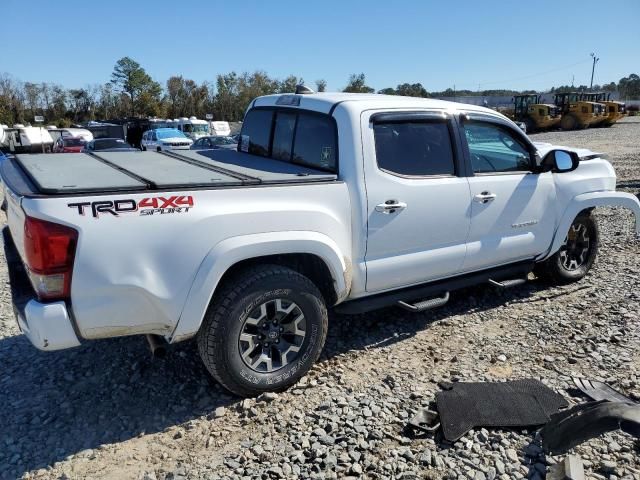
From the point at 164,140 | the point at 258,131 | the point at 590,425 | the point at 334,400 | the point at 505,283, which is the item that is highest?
the point at 258,131

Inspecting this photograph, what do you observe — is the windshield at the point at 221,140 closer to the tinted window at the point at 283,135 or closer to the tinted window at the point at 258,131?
the tinted window at the point at 258,131

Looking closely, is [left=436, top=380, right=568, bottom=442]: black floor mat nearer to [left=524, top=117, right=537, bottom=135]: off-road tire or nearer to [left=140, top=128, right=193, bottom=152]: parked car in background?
[left=140, top=128, right=193, bottom=152]: parked car in background

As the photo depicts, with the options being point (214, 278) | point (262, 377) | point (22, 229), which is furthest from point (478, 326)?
point (22, 229)

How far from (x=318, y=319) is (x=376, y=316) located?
1.33 meters

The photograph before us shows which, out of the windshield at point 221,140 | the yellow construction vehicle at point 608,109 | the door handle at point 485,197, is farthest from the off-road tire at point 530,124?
the door handle at point 485,197

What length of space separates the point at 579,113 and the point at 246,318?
39.8 metres

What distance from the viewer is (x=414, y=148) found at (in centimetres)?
380

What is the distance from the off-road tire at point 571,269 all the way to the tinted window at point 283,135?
2.89 metres

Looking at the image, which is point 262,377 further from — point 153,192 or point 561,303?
point 561,303

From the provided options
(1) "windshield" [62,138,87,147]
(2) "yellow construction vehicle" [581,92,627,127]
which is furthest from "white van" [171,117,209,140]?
(2) "yellow construction vehicle" [581,92,627,127]

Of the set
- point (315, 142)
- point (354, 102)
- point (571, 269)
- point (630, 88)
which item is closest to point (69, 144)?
point (315, 142)

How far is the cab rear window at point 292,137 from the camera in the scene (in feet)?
11.9

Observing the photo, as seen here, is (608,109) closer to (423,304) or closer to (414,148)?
(414,148)

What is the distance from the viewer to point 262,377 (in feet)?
10.6
